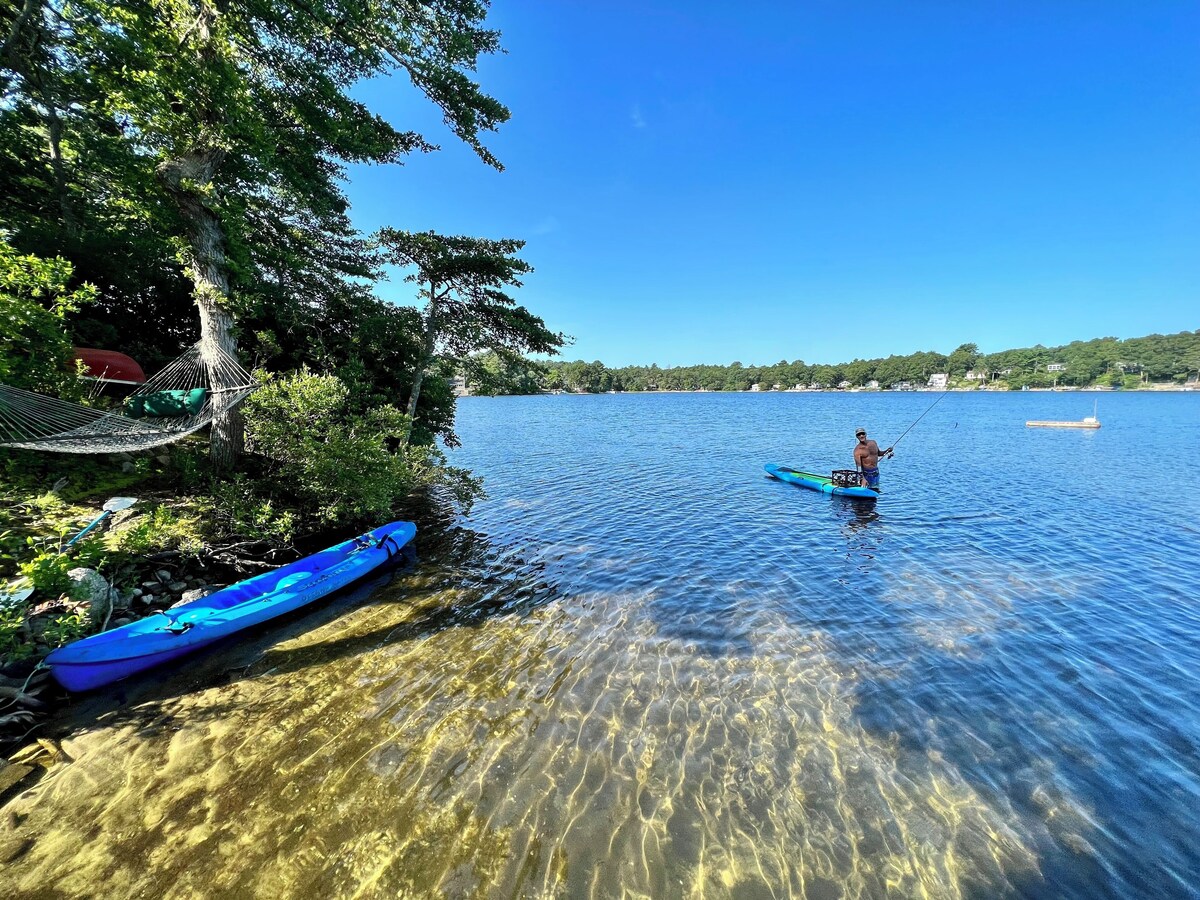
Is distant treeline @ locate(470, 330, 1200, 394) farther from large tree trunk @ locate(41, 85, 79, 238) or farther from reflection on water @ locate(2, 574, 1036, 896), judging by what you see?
reflection on water @ locate(2, 574, 1036, 896)

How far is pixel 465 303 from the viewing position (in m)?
17.7

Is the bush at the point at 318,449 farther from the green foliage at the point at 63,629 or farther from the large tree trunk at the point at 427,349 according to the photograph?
the large tree trunk at the point at 427,349

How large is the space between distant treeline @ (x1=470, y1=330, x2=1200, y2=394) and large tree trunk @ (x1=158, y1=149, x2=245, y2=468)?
10595 centimetres

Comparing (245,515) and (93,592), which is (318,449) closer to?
(245,515)

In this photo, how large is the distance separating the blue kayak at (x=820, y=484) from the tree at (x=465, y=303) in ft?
42.4

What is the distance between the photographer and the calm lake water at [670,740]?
4203 millimetres

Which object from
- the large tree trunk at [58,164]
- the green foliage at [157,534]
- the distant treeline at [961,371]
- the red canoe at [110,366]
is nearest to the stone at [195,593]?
the green foliage at [157,534]

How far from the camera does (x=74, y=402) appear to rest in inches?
374

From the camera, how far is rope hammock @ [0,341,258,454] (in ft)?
25.5

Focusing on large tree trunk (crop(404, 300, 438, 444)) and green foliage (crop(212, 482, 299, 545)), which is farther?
large tree trunk (crop(404, 300, 438, 444))

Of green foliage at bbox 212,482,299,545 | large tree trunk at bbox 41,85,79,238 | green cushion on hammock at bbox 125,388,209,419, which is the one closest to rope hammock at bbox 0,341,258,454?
green cushion on hammock at bbox 125,388,209,419

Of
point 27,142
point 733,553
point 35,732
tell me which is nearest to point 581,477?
point 733,553

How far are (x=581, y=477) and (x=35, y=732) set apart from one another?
19.1 meters

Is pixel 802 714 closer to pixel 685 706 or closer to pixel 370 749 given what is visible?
pixel 685 706
